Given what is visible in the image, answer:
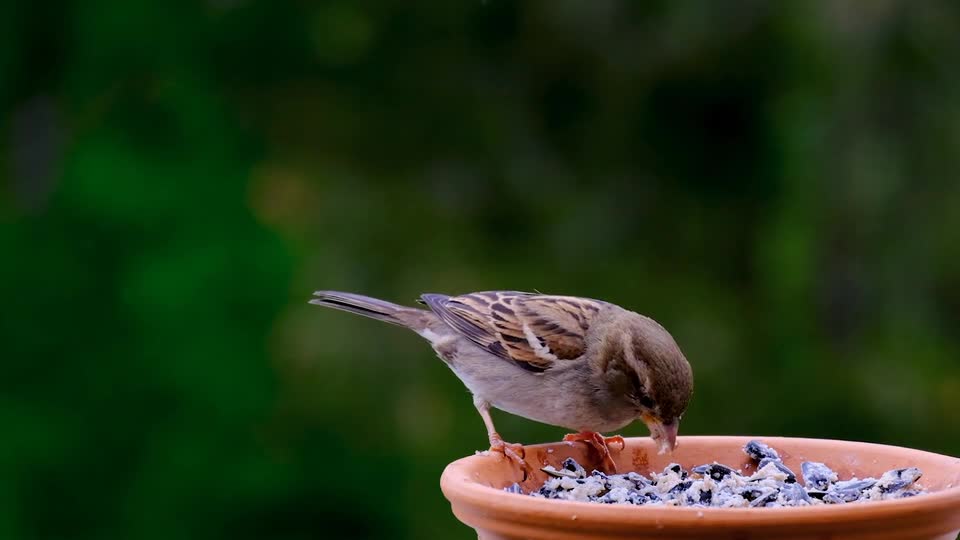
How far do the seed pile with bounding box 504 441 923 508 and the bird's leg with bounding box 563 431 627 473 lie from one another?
6 cm

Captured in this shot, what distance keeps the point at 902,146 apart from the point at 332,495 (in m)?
2.64

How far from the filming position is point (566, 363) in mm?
2756

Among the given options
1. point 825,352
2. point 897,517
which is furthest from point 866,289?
point 897,517

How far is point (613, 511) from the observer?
172cm

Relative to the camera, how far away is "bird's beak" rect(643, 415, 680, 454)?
7.84ft

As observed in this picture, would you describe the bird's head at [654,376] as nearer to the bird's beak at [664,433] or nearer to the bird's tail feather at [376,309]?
the bird's beak at [664,433]

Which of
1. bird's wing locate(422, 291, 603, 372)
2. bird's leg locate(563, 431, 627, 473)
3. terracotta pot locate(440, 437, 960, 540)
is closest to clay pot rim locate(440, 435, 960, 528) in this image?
terracotta pot locate(440, 437, 960, 540)

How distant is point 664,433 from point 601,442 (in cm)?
15

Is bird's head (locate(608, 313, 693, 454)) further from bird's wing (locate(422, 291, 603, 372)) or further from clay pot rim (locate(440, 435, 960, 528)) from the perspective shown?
clay pot rim (locate(440, 435, 960, 528))

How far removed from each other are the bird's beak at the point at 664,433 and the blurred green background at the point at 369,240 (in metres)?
2.23

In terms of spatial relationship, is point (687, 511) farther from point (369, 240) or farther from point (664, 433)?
point (369, 240)

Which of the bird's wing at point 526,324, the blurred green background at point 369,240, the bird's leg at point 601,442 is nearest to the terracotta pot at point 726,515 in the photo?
the bird's leg at point 601,442

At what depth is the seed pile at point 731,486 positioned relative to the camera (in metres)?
2.07

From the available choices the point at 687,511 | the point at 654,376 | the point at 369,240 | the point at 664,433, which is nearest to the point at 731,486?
the point at 664,433
